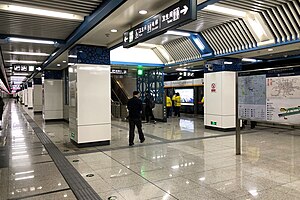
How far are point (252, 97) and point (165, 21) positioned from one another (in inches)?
126

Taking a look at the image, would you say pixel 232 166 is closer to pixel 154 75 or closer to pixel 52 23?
pixel 52 23

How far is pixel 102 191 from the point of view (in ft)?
12.0

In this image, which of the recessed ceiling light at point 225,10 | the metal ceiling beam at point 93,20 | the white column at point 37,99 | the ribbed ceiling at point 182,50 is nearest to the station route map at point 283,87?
the recessed ceiling light at point 225,10

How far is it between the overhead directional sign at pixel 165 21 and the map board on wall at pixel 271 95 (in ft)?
9.64

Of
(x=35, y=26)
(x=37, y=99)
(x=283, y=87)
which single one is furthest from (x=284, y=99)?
(x=37, y=99)

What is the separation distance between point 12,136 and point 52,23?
194 inches

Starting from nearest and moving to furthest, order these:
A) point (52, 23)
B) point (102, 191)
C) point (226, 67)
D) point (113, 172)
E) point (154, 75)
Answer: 1. point (102, 191)
2. point (113, 172)
3. point (52, 23)
4. point (226, 67)
5. point (154, 75)

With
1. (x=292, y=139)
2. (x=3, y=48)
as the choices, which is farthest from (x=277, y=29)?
(x=3, y=48)

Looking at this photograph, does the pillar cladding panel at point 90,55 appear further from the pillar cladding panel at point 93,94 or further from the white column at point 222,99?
the white column at point 222,99

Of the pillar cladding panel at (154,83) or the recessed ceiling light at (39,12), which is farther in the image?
the pillar cladding panel at (154,83)

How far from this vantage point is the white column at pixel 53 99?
1305 centimetres

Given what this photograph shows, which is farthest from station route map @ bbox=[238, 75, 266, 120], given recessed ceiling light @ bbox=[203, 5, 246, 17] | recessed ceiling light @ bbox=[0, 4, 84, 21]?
recessed ceiling light @ bbox=[0, 4, 84, 21]

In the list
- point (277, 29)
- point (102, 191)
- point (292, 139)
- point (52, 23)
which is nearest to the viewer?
point (102, 191)

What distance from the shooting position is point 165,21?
3549 mm
